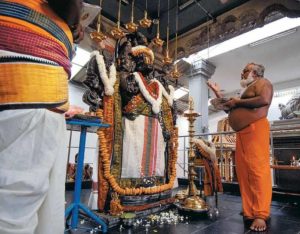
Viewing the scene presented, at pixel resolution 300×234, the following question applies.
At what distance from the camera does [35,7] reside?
84 centimetres

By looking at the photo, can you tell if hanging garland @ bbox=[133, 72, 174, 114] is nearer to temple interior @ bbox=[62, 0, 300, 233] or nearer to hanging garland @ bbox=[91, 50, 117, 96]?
temple interior @ bbox=[62, 0, 300, 233]

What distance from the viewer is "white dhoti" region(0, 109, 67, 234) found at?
692 mm

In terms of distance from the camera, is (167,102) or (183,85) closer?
(167,102)

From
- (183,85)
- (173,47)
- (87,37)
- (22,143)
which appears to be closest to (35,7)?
(22,143)

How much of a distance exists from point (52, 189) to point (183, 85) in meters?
8.58

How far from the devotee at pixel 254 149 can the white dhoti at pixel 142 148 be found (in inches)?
36.8

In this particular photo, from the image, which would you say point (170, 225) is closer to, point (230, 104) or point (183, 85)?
point (230, 104)

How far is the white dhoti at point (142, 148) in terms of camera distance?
2.57 meters

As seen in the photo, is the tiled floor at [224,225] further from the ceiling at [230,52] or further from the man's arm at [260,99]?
the ceiling at [230,52]

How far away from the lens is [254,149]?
2338mm

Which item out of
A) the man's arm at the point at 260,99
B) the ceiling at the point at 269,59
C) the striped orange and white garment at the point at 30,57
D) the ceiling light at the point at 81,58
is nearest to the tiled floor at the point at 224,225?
the man's arm at the point at 260,99

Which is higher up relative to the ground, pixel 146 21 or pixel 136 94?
pixel 146 21

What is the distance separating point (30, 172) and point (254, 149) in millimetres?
2166

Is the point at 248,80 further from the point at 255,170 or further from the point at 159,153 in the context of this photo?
the point at 159,153
